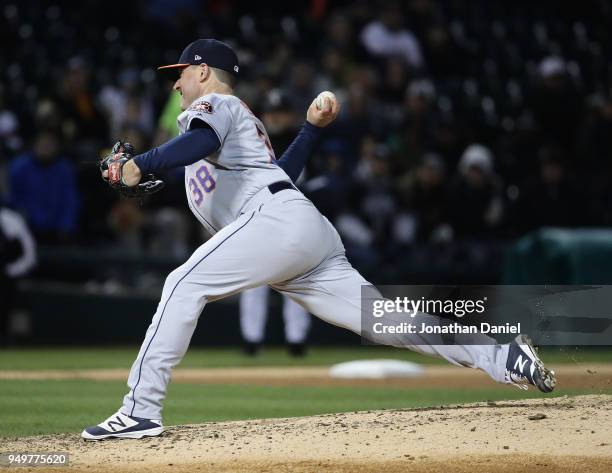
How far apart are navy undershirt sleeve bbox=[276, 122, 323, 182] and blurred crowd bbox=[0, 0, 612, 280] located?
429 cm

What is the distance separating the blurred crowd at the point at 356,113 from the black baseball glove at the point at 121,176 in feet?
17.2

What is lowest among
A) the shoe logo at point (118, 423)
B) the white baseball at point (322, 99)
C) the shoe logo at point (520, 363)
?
the shoe logo at point (118, 423)

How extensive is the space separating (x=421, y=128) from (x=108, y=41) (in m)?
4.09

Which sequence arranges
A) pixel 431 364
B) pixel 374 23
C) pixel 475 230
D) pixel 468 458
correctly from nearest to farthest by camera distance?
pixel 468 458 → pixel 431 364 → pixel 475 230 → pixel 374 23

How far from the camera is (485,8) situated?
54.0 ft

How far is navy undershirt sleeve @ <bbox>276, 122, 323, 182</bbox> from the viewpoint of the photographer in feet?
19.1

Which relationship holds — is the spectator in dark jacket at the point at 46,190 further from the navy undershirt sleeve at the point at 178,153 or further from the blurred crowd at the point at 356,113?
the navy undershirt sleeve at the point at 178,153

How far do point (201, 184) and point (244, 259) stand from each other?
451mm

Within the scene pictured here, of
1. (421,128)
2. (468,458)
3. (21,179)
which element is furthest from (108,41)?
(468,458)

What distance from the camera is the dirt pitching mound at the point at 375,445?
4609mm

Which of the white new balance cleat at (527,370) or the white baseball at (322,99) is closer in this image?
the white new balance cleat at (527,370)

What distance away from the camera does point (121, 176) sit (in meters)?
4.89

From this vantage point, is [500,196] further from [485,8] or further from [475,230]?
[485,8]

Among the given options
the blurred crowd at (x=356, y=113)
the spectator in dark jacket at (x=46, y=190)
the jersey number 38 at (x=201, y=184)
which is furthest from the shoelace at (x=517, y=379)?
the spectator in dark jacket at (x=46, y=190)
